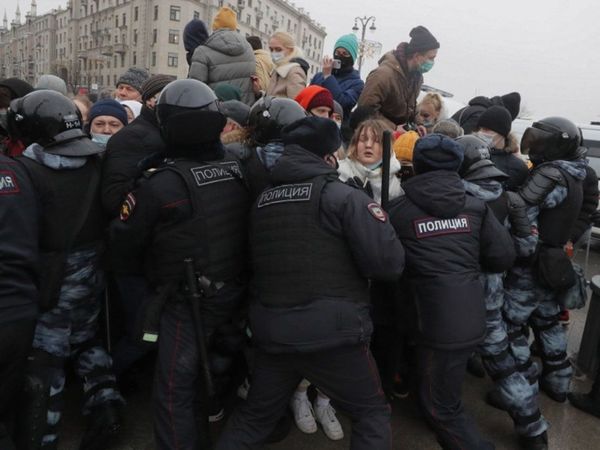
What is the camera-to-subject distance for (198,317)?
2.30 meters

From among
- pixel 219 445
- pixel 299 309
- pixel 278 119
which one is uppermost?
pixel 278 119

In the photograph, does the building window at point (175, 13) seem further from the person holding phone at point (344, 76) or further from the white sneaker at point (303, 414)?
the white sneaker at point (303, 414)

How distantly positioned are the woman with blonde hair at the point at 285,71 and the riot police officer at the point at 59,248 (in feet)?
7.42

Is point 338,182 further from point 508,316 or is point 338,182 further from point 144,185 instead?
point 508,316

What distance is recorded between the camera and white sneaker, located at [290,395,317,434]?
3010 mm

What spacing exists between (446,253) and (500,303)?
825 millimetres

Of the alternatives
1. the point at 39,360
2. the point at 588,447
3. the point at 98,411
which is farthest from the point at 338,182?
the point at 588,447

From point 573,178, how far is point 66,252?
11.0ft

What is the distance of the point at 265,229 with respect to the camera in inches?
87.4

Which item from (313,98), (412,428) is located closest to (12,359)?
(412,428)

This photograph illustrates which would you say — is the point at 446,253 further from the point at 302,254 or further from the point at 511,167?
the point at 511,167

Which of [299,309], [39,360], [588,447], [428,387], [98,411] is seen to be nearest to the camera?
[299,309]

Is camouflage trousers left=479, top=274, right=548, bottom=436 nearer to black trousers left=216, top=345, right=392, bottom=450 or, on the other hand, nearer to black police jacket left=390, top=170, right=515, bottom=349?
black police jacket left=390, top=170, right=515, bottom=349

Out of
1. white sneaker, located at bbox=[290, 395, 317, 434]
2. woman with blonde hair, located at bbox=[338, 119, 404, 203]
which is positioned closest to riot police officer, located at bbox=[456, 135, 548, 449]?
woman with blonde hair, located at bbox=[338, 119, 404, 203]
